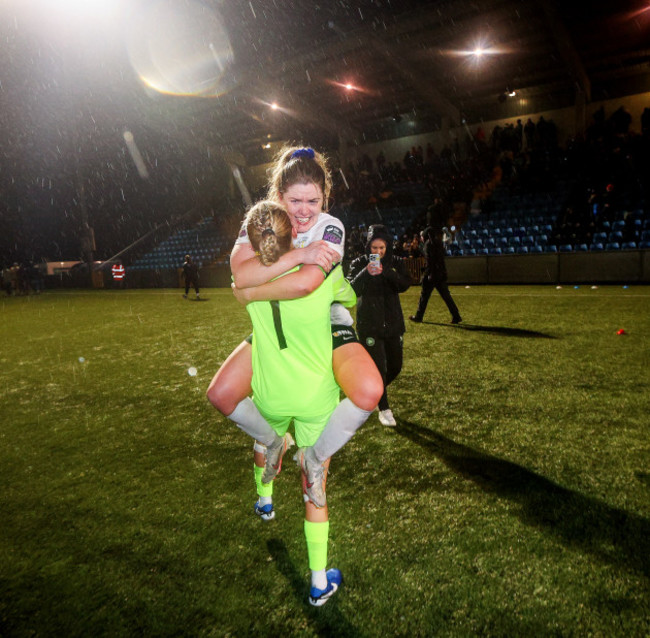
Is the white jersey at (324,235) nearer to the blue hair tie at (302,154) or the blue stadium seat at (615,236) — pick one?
the blue hair tie at (302,154)

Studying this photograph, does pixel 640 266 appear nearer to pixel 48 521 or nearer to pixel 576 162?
pixel 576 162

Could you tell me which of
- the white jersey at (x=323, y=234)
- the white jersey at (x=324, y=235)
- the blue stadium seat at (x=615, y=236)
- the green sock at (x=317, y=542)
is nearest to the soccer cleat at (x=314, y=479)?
the green sock at (x=317, y=542)

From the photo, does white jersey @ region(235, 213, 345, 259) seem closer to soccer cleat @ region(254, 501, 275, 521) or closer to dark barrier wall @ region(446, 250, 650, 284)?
soccer cleat @ region(254, 501, 275, 521)

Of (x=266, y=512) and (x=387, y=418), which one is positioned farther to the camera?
(x=387, y=418)

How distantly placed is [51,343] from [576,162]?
19921 millimetres

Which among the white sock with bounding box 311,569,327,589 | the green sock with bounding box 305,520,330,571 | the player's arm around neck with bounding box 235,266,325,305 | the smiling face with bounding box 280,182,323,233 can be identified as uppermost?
the smiling face with bounding box 280,182,323,233

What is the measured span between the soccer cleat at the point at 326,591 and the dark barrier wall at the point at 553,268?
1572cm

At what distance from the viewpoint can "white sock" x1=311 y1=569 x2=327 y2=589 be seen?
2.10 meters

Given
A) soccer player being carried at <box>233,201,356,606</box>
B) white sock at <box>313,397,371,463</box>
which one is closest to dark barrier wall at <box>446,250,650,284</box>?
soccer player being carried at <box>233,201,356,606</box>

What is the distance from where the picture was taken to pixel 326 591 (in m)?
2.11

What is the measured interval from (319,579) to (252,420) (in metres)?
0.80

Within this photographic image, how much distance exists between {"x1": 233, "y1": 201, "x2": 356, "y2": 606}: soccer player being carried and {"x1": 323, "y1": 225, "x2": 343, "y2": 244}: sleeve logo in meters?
0.16

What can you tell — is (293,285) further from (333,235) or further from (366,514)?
(366,514)

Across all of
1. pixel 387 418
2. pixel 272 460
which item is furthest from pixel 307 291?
pixel 387 418
